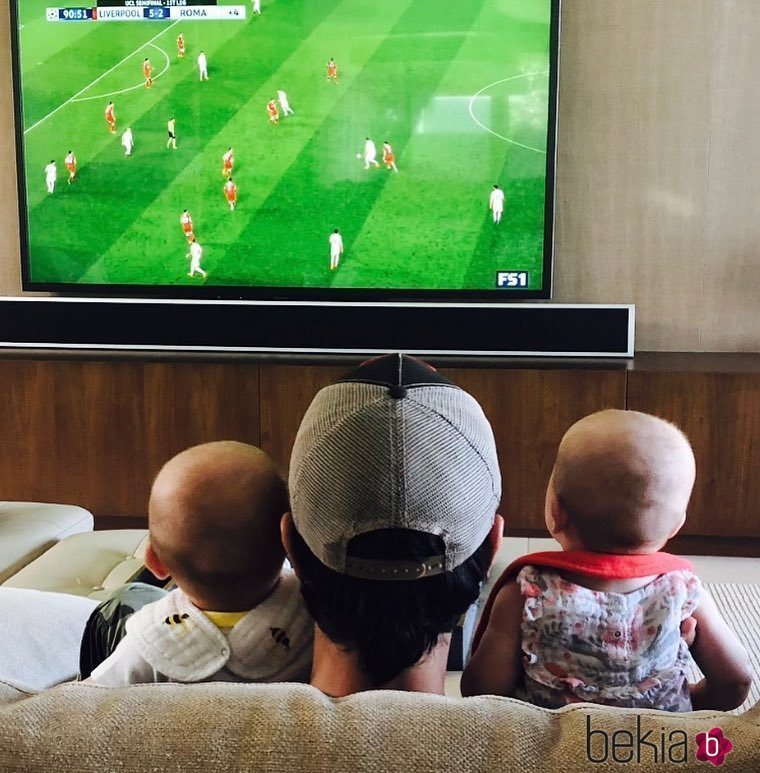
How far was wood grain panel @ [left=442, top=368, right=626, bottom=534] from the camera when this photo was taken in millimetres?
3203

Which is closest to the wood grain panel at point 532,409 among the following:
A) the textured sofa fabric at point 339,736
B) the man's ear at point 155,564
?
the man's ear at point 155,564

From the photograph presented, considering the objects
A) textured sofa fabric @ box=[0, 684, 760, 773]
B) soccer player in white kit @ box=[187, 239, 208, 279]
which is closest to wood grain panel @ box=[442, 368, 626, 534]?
soccer player in white kit @ box=[187, 239, 208, 279]

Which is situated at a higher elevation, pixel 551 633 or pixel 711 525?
pixel 551 633

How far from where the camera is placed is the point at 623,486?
1.14 meters

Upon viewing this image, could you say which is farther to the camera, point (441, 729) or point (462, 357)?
point (462, 357)

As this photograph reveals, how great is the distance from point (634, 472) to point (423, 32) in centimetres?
275

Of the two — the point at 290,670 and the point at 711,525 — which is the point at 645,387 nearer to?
the point at 711,525

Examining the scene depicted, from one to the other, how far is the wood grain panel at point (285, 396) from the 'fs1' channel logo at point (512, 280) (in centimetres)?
72

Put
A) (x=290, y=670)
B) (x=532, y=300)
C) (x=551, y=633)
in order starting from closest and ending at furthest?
(x=290, y=670) → (x=551, y=633) → (x=532, y=300)

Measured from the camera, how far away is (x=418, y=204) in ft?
11.8

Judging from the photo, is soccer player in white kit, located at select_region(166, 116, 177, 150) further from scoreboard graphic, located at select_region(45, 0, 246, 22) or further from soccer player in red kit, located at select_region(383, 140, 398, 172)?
soccer player in red kit, located at select_region(383, 140, 398, 172)

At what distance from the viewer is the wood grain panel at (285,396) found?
329 centimetres

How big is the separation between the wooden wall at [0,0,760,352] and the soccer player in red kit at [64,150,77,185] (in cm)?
26

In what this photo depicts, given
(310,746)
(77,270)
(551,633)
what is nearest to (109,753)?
(310,746)
